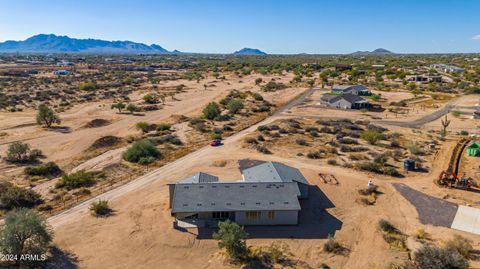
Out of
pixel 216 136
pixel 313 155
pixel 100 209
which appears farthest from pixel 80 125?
pixel 313 155

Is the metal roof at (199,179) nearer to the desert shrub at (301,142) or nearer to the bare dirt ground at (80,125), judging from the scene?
the bare dirt ground at (80,125)

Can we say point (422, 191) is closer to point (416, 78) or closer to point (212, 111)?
point (212, 111)

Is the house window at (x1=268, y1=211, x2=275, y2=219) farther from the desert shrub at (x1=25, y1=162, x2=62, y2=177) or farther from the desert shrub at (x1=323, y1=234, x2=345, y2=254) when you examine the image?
the desert shrub at (x1=25, y1=162, x2=62, y2=177)

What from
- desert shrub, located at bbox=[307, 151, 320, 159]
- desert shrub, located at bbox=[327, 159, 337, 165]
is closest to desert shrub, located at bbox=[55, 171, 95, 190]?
desert shrub, located at bbox=[307, 151, 320, 159]

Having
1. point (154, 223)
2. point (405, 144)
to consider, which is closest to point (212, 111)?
point (405, 144)

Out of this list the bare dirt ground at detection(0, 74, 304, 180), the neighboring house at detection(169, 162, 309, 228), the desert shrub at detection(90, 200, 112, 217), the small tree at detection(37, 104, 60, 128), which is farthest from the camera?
the small tree at detection(37, 104, 60, 128)

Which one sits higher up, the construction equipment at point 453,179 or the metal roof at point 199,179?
the metal roof at point 199,179

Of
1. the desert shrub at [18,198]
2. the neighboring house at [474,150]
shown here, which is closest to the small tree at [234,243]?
the desert shrub at [18,198]
